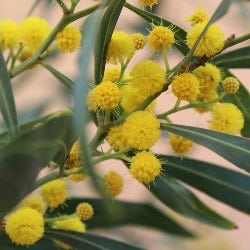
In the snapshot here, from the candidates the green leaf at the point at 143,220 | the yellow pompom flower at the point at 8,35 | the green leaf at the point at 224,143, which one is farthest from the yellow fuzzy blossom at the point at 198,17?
the green leaf at the point at 143,220

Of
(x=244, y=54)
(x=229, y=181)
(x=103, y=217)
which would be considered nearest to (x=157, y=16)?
(x=244, y=54)

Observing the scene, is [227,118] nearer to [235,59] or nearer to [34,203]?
[235,59]

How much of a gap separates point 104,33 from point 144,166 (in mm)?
134

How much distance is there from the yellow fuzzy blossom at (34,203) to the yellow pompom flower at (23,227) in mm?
78

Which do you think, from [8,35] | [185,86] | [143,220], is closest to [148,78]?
[185,86]

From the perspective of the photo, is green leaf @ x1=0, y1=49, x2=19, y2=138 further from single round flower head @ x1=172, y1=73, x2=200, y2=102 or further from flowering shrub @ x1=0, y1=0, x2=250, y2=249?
single round flower head @ x1=172, y1=73, x2=200, y2=102

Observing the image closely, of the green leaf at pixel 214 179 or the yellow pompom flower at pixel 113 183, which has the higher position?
the green leaf at pixel 214 179

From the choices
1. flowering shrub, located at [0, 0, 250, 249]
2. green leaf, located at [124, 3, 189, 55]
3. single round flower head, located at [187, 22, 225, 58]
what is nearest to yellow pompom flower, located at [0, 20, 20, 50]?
flowering shrub, located at [0, 0, 250, 249]

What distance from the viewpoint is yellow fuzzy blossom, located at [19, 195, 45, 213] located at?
72cm

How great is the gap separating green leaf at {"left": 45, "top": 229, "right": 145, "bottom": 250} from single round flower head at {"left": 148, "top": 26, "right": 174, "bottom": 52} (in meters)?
0.23

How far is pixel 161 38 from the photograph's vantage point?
2.05 feet

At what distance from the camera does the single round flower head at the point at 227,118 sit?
660mm

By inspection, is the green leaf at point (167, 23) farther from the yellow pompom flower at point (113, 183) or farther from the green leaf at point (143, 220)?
the green leaf at point (143, 220)

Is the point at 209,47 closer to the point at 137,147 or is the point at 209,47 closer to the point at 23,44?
the point at 137,147
